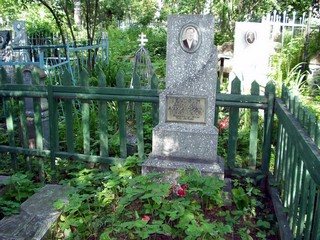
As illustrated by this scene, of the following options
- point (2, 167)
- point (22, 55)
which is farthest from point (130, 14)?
point (2, 167)

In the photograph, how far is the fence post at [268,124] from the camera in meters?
3.58

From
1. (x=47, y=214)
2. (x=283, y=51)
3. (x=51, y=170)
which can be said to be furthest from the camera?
(x=283, y=51)

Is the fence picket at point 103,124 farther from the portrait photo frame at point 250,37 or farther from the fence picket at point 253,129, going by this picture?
the portrait photo frame at point 250,37

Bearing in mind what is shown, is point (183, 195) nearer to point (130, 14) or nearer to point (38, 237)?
point (38, 237)

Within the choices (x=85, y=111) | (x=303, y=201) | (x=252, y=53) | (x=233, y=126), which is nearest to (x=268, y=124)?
(x=233, y=126)

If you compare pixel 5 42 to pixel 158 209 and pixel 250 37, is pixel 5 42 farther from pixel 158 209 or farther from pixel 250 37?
pixel 158 209

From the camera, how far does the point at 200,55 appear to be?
3203 millimetres

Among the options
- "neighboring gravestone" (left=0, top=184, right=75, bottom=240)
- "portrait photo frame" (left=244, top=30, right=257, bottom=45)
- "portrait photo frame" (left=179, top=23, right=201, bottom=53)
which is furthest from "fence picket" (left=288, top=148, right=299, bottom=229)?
"portrait photo frame" (left=244, top=30, right=257, bottom=45)

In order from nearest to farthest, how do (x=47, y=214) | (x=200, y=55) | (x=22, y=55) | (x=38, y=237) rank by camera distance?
1. (x=38, y=237)
2. (x=47, y=214)
3. (x=200, y=55)
4. (x=22, y=55)

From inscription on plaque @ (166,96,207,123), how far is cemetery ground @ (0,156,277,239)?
515 millimetres

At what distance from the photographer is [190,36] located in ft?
10.4

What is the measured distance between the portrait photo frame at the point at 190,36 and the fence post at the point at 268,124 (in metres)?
0.90

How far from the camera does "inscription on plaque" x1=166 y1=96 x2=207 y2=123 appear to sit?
335 centimetres

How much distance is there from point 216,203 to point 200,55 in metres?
1.29
